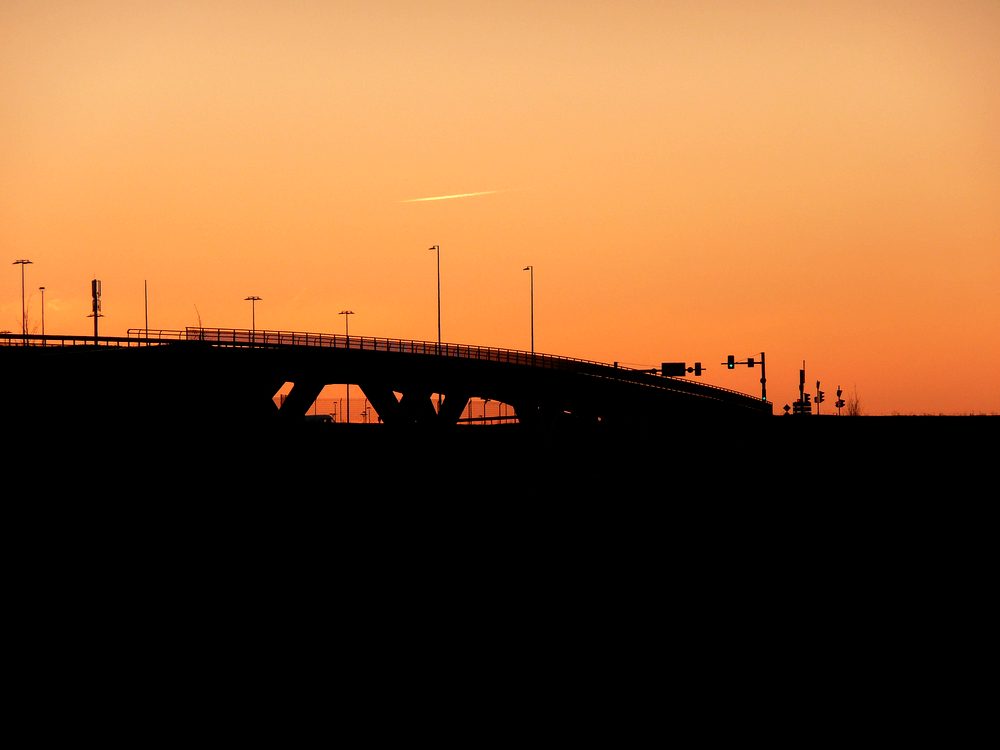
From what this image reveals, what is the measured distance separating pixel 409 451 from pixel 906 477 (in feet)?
73.7

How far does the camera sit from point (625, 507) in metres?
48.3

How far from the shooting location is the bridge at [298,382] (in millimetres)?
65875

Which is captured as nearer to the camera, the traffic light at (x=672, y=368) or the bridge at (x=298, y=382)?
the bridge at (x=298, y=382)

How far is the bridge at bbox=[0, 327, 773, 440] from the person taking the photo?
6588 cm

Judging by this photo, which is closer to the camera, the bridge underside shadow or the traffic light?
the bridge underside shadow

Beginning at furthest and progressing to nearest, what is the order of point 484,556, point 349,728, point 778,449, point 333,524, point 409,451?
point 778,449
point 409,451
point 333,524
point 484,556
point 349,728

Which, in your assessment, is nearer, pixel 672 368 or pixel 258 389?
pixel 258 389

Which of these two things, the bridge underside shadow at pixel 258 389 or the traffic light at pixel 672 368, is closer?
the bridge underside shadow at pixel 258 389

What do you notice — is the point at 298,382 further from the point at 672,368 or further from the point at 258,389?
the point at 672,368

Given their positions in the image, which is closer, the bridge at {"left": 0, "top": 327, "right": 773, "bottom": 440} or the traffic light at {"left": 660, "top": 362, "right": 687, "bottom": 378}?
the bridge at {"left": 0, "top": 327, "right": 773, "bottom": 440}

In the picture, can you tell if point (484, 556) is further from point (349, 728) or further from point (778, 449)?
point (778, 449)

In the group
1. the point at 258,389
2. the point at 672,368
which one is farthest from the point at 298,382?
the point at 672,368

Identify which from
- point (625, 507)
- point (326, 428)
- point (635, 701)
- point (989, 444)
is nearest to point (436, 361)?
point (326, 428)

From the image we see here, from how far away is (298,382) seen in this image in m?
84.9
